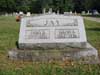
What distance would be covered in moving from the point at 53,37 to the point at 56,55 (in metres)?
0.74

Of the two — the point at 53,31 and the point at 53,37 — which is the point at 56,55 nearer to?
the point at 53,37

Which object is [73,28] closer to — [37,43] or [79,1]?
[37,43]

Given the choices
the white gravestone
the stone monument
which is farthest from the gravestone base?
the white gravestone

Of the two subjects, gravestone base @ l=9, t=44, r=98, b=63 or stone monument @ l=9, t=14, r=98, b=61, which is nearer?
gravestone base @ l=9, t=44, r=98, b=63

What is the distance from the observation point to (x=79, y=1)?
364 ft

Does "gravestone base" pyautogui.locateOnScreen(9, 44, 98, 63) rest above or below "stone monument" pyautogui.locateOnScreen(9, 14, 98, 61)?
below

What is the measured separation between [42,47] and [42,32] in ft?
1.52

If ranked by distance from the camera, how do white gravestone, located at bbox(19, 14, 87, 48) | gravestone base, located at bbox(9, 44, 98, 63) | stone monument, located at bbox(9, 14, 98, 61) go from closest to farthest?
gravestone base, located at bbox(9, 44, 98, 63) < stone monument, located at bbox(9, 14, 98, 61) < white gravestone, located at bbox(19, 14, 87, 48)

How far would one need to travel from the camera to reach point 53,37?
430 inches

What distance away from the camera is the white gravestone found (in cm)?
1090

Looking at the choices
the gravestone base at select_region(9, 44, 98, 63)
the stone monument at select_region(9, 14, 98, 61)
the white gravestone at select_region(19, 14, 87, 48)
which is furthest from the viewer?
the white gravestone at select_region(19, 14, 87, 48)

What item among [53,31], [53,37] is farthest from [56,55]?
[53,31]

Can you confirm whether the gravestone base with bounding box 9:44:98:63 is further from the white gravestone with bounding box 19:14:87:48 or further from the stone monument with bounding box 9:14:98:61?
the white gravestone with bounding box 19:14:87:48

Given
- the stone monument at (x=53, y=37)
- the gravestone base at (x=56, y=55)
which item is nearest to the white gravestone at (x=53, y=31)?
the stone monument at (x=53, y=37)
